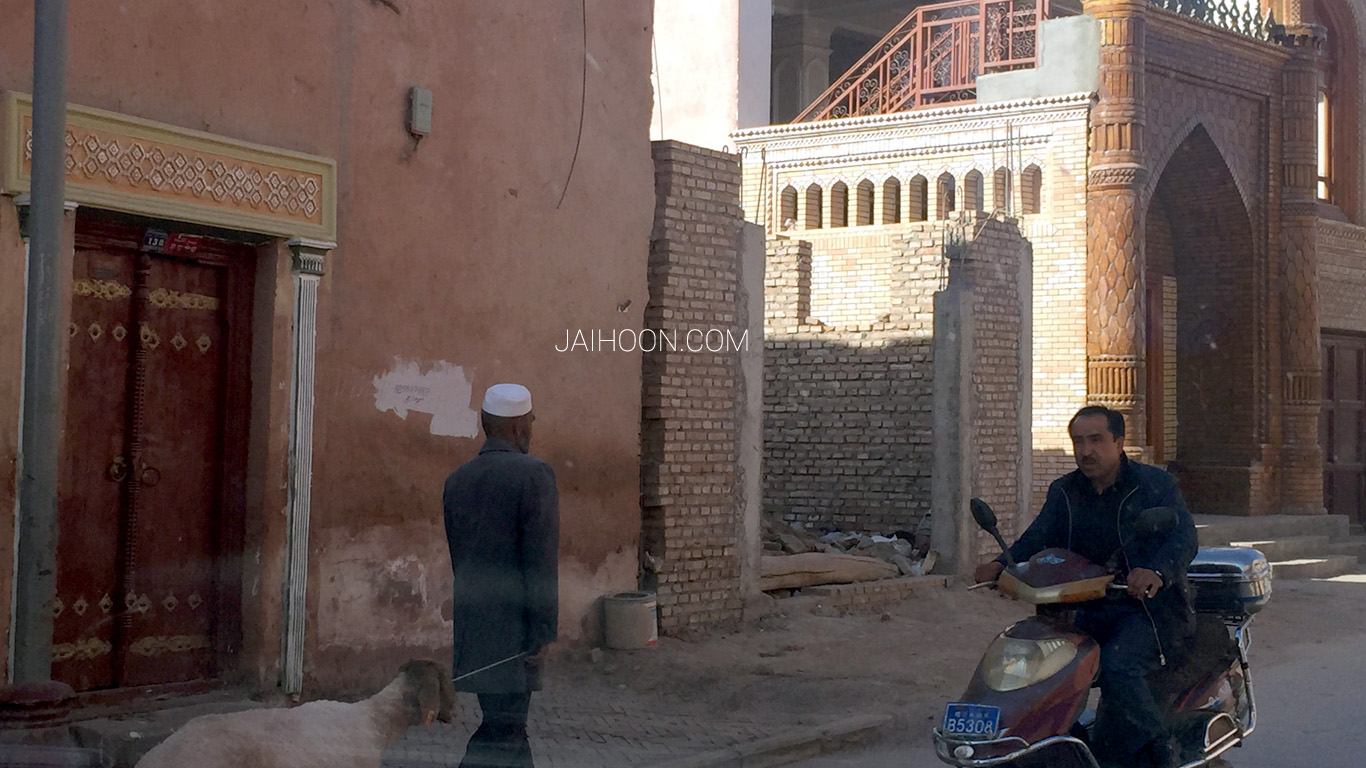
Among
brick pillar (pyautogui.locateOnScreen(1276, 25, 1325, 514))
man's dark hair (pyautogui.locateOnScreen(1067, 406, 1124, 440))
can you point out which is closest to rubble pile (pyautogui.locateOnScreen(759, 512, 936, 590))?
man's dark hair (pyautogui.locateOnScreen(1067, 406, 1124, 440))

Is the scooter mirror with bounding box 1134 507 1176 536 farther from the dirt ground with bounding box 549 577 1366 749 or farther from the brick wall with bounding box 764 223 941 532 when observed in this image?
the brick wall with bounding box 764 223 941 532

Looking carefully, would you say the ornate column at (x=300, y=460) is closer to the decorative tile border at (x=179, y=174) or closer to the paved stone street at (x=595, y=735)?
the decorative tile border at (x=179, y=174)

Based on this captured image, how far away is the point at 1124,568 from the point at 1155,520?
1.16 feet

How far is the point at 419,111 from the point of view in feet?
24.9

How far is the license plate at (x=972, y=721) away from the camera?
4.34 meters

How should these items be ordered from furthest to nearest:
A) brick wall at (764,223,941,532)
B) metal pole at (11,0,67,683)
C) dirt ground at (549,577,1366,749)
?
1. brick wall at (764,223,941,532)
2. dirt ground at (549,577,1366,749)
3. metal pole at (11,0,67,683)

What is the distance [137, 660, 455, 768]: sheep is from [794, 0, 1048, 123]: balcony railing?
14.2 metres

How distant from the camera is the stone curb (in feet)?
20.7

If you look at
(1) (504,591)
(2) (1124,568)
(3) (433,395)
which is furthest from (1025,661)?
(3) (433,395)

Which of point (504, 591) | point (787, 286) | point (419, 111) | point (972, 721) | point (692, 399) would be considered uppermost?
point (419, 111)

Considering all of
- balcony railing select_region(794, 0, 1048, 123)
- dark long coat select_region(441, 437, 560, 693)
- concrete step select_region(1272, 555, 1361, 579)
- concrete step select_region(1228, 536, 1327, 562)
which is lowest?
concrete step select_region(1272, 555, 1361, 579)

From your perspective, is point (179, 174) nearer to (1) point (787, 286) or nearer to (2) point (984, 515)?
(2) point (984, 515)

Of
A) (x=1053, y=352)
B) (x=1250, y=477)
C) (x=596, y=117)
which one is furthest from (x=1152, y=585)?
(x=1250, y=477)

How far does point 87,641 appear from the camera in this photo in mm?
6383
